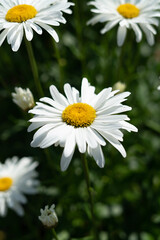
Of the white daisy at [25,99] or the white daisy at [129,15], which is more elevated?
the white daisy at [129,15]

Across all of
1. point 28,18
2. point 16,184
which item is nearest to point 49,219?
point 16,184

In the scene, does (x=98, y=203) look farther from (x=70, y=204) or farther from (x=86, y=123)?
(x=86, y=123)

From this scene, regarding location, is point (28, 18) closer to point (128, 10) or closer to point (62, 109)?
point (62, 109)

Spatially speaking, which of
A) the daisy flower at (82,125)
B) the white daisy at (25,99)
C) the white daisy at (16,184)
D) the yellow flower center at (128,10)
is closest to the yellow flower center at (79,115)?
the daisy flower at (82,125)

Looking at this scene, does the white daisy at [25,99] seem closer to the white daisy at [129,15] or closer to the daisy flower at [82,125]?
the daisy flower at [82,125]

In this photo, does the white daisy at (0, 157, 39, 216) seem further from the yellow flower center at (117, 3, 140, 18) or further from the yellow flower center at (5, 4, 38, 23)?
the yellow flower center at (117, 3, 140, 18)

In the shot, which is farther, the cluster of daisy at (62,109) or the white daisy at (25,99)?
the white daisy at (25,99)
